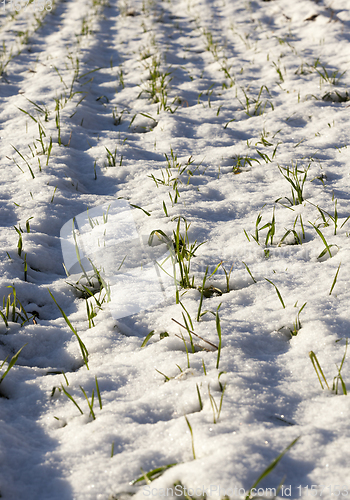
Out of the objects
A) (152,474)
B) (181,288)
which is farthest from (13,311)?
(152,474)

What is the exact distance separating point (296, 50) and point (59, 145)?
3854 mm

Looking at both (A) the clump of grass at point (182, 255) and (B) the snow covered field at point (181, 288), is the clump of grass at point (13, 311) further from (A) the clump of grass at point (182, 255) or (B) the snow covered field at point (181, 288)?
(A) the clump of grass at point (182, 255)

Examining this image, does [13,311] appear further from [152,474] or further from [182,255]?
[152,474]

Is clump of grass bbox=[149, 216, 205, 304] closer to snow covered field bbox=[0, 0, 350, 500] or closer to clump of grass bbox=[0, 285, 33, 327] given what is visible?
snow covered field bbox=[0, 0, 350, 500]

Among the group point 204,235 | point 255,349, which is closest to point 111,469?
point 255,349

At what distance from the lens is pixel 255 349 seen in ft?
4.89

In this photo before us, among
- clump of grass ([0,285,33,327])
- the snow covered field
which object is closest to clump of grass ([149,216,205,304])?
the snow covered field

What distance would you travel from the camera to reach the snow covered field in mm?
1064

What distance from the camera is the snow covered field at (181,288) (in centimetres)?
106

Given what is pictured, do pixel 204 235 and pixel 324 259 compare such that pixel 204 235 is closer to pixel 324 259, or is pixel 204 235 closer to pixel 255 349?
pixel 324 259

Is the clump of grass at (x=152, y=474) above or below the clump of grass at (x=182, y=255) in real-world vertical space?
below

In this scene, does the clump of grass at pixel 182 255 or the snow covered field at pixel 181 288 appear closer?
the snow covered field at pixel 181 288

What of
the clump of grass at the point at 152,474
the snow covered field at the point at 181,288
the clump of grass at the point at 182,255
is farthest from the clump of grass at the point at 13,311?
the clump of grass at the point at 152,474

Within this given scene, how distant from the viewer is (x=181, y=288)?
1.85 meters
